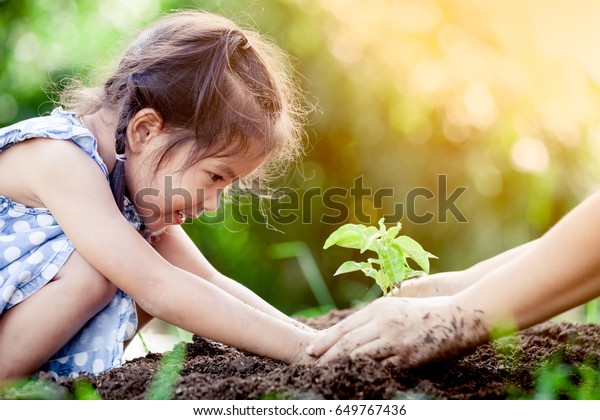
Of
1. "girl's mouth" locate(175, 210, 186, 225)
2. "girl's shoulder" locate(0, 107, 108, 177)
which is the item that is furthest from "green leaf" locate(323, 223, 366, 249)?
"girl's shoulder" locate(0, 107, 108, 177)

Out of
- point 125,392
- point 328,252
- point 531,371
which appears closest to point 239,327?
point 125,392

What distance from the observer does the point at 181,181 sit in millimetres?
1858

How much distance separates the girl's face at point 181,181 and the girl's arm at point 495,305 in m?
0.65

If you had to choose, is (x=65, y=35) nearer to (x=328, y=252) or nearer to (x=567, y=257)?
(x=328, y=252)

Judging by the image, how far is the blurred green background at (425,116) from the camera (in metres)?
3.38

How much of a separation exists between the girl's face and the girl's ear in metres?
0.04

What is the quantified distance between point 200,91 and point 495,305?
1.05 meters

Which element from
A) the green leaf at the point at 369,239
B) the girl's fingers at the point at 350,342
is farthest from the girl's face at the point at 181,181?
the girl's fingers at the point at 350,342

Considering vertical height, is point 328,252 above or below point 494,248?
below

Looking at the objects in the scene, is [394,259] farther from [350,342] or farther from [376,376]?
[376,376]

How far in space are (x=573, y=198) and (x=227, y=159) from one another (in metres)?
2.22

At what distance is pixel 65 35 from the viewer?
385cm

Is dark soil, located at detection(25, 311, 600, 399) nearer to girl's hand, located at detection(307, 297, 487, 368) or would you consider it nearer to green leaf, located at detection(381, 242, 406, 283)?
girl's hand, located at detection(307, 297, 487, 368)

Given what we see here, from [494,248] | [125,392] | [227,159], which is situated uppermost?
[227,159]
